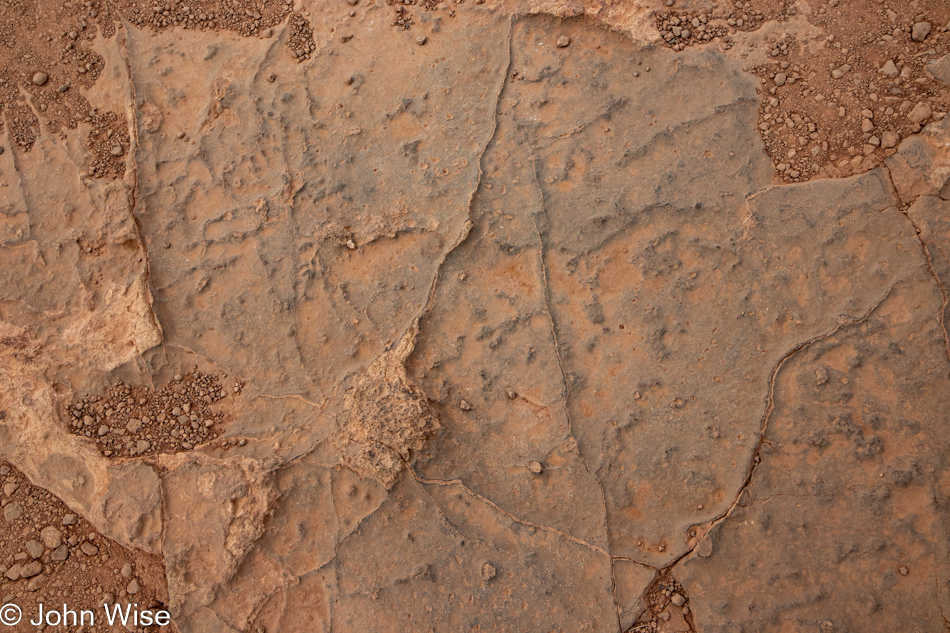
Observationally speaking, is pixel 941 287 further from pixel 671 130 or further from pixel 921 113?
pixel 671 130

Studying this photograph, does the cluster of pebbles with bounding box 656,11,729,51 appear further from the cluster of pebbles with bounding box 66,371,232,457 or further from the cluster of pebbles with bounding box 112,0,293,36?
the cluster of pebbles with bounding box 66,371,232,457

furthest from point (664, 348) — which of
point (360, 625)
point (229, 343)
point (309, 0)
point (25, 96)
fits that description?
point (25, 96)

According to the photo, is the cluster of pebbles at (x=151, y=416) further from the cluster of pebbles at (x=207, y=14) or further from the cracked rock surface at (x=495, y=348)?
the cluster of pebbles at (x=207, y=14)

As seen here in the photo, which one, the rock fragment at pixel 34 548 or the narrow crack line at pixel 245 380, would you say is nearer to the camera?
the narrow crack line at pixel 245 380

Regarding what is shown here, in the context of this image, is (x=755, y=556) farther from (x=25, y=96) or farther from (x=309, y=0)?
(x=25, y=96)

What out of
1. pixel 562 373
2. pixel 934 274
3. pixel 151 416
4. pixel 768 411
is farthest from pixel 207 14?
pixel 934 274

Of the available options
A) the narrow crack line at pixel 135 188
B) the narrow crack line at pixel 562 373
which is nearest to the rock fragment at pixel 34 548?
the narrow crack line at pixel 135 188
